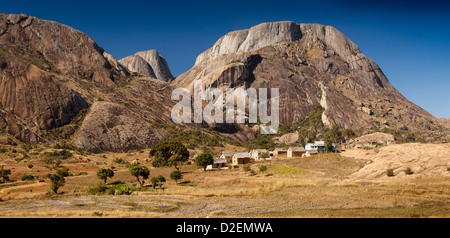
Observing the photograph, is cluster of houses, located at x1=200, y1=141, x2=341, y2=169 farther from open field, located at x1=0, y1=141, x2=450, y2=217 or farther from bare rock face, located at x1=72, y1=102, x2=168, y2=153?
bare rock face, located at x1=72, y1=102, x2=168, y2=153

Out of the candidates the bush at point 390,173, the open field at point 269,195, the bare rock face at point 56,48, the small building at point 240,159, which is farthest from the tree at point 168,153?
the bare rock face at point 56,48

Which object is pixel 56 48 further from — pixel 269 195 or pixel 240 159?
pixel 269 195

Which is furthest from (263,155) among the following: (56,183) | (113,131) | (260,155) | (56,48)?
(56,48)

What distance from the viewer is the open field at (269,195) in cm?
2623

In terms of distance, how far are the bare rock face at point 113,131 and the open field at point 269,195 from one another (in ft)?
109

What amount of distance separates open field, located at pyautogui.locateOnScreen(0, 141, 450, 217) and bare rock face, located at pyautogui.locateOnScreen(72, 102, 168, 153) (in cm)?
3324

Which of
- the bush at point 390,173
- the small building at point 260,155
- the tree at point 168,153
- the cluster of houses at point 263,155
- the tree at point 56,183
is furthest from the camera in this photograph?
the small building at point 260,155

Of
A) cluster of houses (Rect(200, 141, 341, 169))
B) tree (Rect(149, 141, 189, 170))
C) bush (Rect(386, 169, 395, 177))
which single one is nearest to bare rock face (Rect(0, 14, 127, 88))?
tree (Rect(149, 141, 189, 170))

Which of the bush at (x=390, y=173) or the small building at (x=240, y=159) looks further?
the small building at (x=240, y=159)

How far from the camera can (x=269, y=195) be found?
39688mm

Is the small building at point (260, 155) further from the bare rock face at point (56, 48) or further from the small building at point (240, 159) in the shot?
the bare rock face at point (56, 48)

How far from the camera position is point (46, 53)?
156 metres
